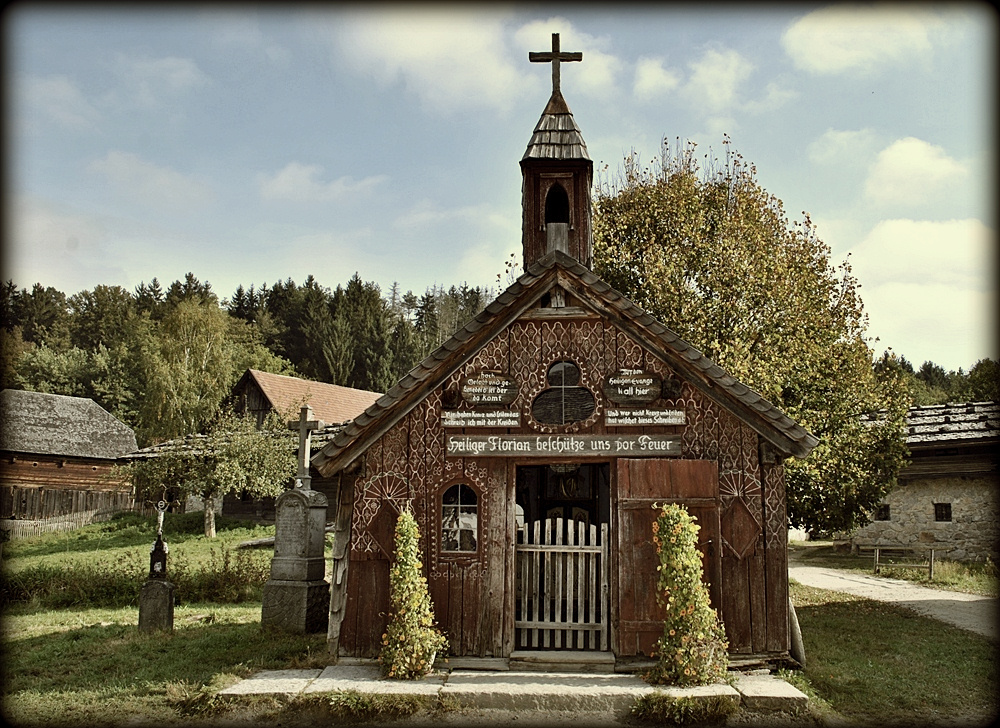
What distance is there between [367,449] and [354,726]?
3.41 meters

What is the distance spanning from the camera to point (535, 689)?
834 centimetres

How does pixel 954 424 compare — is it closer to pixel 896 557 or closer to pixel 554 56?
pixel 896 557

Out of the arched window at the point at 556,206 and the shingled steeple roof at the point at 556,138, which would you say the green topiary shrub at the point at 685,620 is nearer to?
the arched window at the point at 556,206

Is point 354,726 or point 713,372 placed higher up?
point 713,372

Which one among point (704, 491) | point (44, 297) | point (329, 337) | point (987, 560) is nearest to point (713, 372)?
point (704, 491)

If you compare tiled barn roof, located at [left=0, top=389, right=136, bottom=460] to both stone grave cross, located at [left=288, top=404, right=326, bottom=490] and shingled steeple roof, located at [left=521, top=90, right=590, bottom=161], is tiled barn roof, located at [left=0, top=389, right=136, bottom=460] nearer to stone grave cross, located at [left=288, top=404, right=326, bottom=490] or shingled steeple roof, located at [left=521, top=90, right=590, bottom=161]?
stone grave cross, located at [left=288, top=404, right=326, bottom=490]

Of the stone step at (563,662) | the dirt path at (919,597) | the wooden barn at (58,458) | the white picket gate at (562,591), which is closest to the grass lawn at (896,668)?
the dirt path at (919,597)

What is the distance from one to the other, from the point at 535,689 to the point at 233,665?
4184 millimetres

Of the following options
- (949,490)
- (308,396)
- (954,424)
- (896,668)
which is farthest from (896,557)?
(308,396)

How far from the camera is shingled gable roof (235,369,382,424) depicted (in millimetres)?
38688

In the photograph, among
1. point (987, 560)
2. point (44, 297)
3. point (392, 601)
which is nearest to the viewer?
point (392, 601)

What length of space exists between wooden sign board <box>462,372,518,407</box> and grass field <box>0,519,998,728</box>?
12.8 ft

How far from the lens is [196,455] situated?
2553 cm

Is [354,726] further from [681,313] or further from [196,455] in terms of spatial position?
[196,455]
